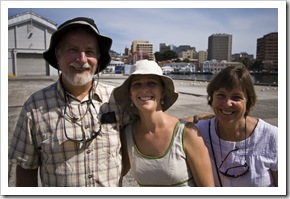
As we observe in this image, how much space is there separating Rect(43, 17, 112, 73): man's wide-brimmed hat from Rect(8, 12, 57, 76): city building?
1333 inches

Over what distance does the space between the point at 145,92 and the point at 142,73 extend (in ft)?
0.52

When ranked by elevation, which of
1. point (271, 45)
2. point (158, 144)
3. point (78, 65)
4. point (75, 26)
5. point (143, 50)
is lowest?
point (158, 144)

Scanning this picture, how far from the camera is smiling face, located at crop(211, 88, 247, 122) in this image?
2028 mm

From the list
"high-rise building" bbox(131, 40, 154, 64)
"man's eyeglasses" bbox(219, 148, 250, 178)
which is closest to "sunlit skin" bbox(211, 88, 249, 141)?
"man's eyeglasses" bbox(219, 148, 250, 178)

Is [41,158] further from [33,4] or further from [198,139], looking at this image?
[33,4]

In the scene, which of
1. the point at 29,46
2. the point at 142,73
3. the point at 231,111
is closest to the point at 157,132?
the point at 142,73

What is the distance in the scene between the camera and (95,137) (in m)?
1.96

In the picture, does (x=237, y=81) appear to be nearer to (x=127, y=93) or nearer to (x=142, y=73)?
(x=142, y=73)

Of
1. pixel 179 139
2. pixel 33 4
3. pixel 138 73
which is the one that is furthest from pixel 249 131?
pixel 33 4

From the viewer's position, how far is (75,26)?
1923mm

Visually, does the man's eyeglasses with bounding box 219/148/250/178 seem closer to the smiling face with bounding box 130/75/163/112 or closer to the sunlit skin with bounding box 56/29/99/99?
the smiling face with bounding box 130/75/163/112

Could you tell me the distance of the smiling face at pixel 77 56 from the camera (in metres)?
1.92

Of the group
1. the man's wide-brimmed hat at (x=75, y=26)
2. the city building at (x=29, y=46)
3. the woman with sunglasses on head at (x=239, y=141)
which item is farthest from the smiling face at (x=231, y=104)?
the city building at (x=29, y=46)

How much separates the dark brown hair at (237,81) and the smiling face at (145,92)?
54 centimetres
